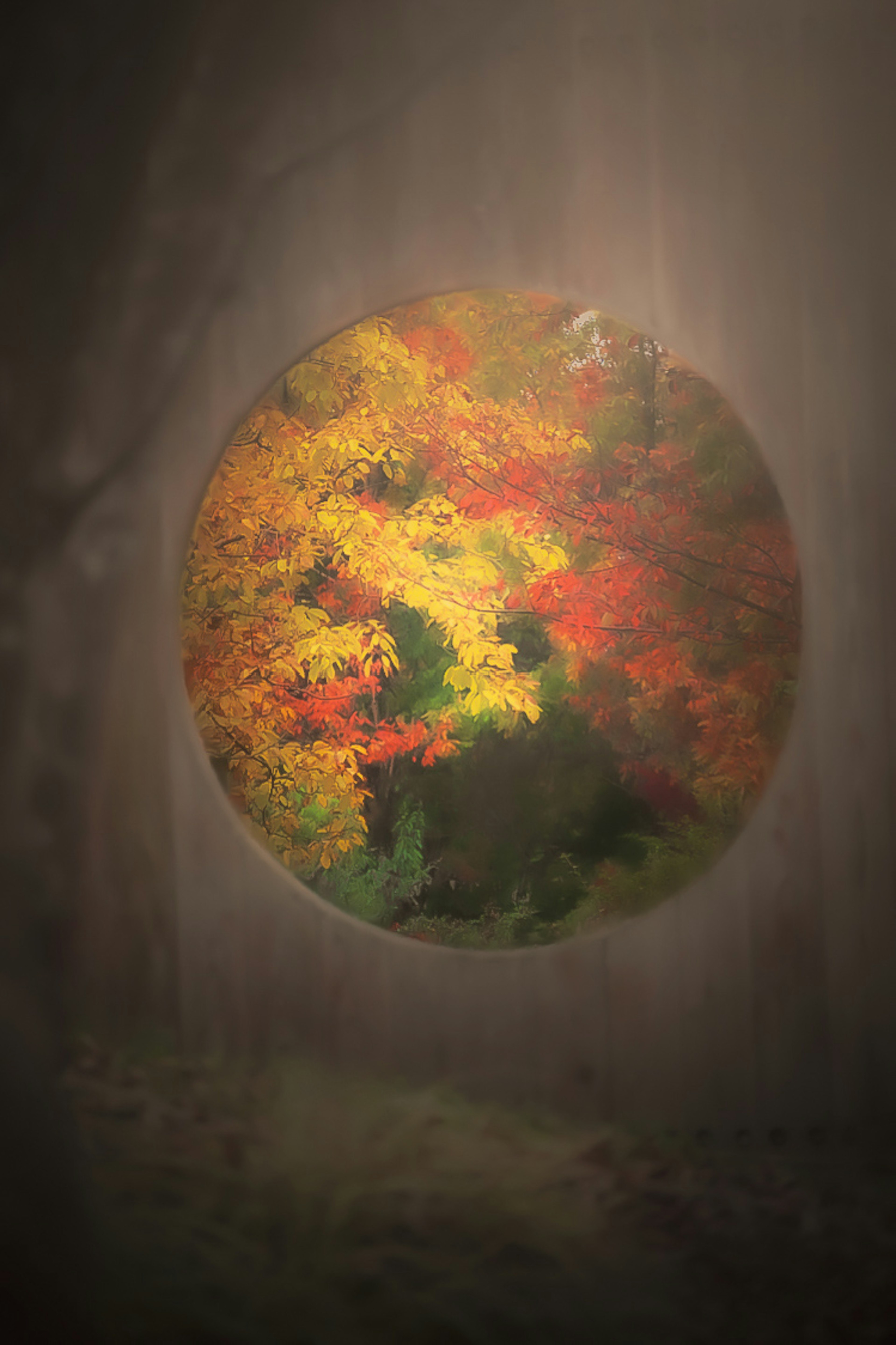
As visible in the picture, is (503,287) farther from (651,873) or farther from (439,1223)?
(439,1223)

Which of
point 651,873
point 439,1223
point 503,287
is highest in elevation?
point 503,287

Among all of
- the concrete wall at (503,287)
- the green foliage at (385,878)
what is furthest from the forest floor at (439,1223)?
the green foliage at (385,878)

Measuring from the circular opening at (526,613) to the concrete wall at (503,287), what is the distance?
3.6 inches

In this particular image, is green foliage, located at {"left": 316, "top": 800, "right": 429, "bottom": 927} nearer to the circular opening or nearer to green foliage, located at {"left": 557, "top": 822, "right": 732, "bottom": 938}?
the circular opening

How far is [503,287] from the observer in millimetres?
1945

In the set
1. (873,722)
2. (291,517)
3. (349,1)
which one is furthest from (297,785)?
(349,1)

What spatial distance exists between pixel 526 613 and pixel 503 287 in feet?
2.30

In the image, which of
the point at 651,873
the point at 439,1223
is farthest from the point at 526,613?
the point at 439,1223

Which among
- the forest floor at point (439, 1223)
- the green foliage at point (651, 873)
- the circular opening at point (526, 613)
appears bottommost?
the forest floor at point (439, 1223)

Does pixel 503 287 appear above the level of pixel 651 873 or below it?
above

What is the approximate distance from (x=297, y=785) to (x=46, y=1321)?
130cm

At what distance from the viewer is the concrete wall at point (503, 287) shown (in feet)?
6.28

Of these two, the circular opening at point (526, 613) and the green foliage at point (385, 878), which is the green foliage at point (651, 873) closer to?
the circular opening at point (526, 613)

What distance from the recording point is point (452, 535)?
192 centimetres
